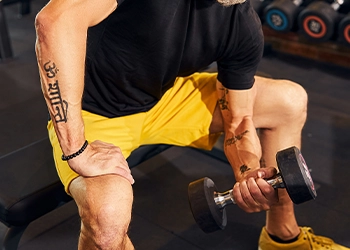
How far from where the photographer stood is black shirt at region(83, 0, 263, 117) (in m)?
1.21

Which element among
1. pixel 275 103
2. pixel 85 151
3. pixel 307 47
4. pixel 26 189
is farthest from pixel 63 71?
pixel 307 47

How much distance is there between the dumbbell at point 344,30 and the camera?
8.84 ft

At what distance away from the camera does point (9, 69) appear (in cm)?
292

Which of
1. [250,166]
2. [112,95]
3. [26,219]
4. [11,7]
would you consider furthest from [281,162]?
[11,7]

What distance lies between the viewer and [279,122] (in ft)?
4.88

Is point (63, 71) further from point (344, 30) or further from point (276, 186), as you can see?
point (344, 30)

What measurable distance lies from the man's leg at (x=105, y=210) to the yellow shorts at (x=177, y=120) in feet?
0.94

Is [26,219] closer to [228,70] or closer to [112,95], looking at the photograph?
[112,95]

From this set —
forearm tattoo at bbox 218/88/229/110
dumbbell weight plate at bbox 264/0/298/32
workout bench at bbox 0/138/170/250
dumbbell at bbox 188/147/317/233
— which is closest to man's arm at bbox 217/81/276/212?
forearm tattoo at bbox 218/88/229/110

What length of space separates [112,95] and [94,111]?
0.23 feet

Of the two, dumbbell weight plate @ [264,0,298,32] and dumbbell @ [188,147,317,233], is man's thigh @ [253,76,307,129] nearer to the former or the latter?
dumbbell @ [188,147,317,233]

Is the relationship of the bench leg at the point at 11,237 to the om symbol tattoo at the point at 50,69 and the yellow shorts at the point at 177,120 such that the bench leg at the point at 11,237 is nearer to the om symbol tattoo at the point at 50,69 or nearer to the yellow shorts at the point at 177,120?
the yellow shorts at the point at 177,120

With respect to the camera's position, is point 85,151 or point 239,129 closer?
point 85,151

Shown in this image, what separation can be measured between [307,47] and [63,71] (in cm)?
240
